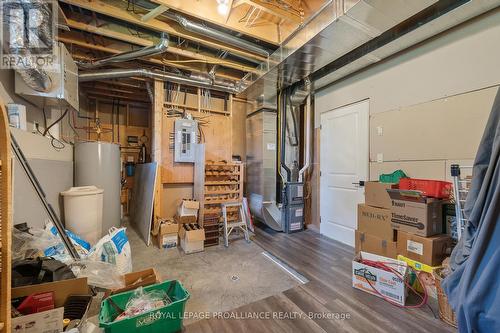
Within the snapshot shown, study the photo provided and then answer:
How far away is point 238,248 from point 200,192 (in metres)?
0.99

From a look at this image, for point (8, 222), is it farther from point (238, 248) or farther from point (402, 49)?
point (402, 49)

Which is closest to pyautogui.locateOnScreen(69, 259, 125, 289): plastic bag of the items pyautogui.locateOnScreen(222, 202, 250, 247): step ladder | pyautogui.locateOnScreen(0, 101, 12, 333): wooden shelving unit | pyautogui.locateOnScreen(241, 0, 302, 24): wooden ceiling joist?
pyautogui.locateOnScreen(0, 101, 12, 333): wooden shelving unit

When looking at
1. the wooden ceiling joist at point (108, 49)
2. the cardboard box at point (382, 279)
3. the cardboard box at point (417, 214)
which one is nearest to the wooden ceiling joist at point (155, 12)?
the wooden ceiling joist at point (108, 49)

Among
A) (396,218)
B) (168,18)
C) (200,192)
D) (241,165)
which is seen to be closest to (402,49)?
(396,218)

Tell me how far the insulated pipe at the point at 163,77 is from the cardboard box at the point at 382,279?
10.6 ft

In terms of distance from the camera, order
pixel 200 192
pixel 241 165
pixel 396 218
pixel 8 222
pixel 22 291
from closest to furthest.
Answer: pixel 8 222
pixel 22 291
pixel 396 218
pixel 200 192
pixel 241 165

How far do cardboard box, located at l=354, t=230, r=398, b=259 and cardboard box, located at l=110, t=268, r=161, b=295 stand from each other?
7.09 ft

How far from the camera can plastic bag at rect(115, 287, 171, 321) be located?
54.4 inches

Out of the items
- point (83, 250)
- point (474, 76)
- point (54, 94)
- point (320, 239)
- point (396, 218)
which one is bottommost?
point (320, 239)

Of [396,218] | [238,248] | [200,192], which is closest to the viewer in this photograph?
[396,218]

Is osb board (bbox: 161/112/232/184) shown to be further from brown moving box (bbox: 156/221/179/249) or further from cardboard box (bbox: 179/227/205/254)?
cardboard box (bbox: 179/227/205/254)

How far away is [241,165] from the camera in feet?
11.3

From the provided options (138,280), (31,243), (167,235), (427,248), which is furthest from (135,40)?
(427,248)

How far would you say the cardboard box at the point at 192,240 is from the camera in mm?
2791
